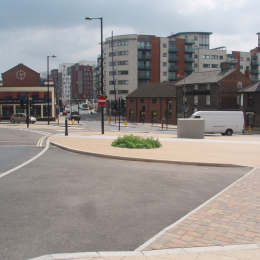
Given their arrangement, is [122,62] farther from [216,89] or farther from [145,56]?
[216,89]

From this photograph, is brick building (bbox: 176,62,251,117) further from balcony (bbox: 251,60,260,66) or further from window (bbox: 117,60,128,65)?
balcony (bbox: 251,60,260,66)

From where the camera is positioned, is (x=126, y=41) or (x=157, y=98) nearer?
(x=157, y=98)

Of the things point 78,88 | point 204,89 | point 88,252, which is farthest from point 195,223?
point 78,88

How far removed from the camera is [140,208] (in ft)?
22.2

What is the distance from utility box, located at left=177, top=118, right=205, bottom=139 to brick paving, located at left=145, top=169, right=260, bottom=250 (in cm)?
1493

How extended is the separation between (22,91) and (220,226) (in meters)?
62.4

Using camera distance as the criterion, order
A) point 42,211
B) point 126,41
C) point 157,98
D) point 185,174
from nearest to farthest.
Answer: point 42,211 < point 185,174 < point 157,98 < point 126,41

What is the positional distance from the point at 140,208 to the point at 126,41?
9426 centimetres

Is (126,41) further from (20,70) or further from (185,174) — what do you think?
(185,174)

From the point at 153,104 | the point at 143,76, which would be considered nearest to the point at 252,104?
the point at 153,104


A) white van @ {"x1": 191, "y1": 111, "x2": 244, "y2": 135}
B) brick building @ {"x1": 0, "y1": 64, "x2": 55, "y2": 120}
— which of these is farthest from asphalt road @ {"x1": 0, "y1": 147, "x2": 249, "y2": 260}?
brick building @ {"x1": 0, "y1": 64, "x2": 55, "y2": 120}

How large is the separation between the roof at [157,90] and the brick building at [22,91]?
70.6ft

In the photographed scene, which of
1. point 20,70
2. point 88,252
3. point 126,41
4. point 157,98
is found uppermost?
point 126,41

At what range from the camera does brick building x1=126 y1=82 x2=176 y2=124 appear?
7088 centimetres
